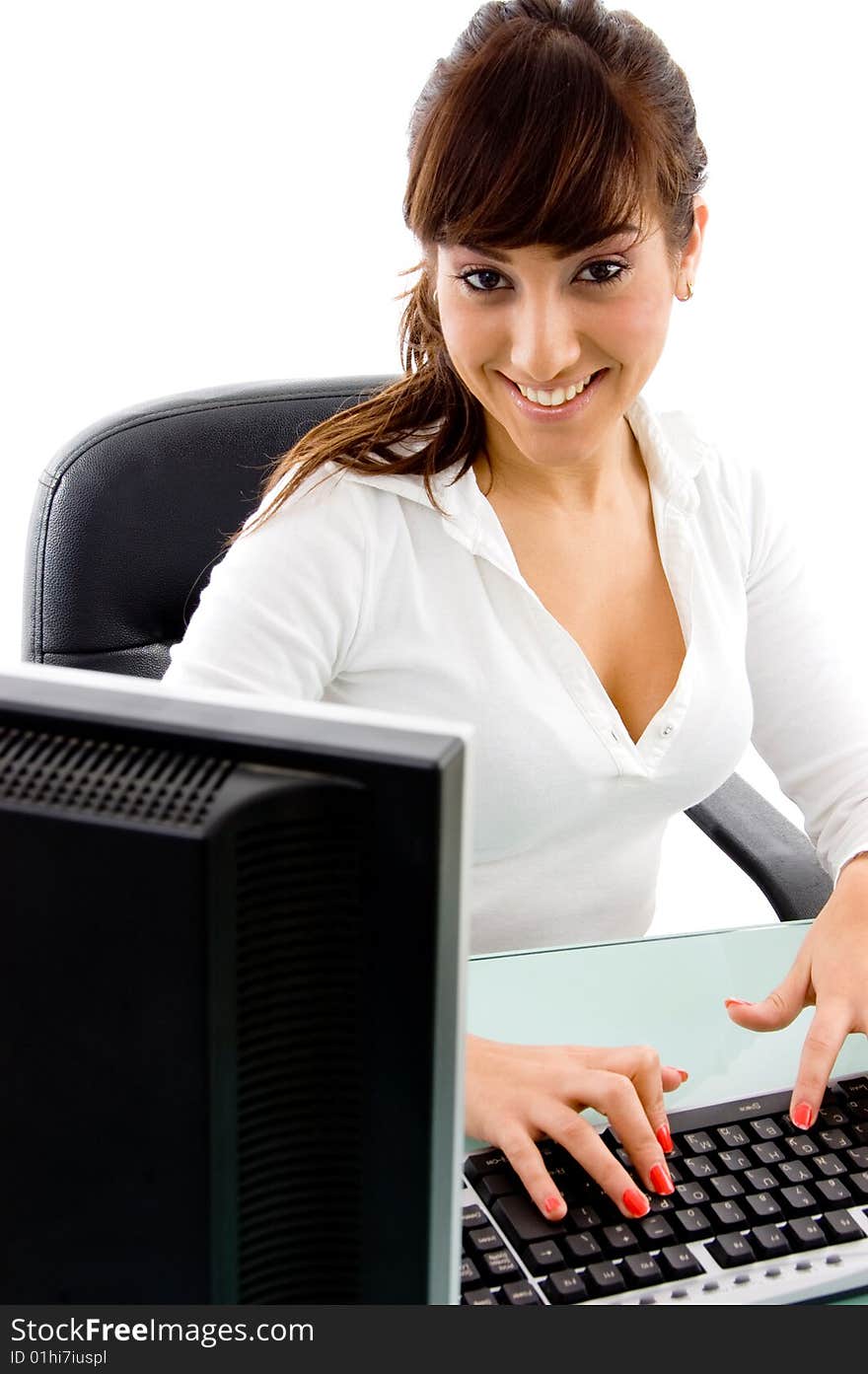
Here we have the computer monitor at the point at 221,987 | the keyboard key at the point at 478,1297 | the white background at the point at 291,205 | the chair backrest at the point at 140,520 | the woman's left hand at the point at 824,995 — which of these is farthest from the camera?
the white background at the point at 291,205

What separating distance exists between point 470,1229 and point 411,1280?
0.23 metres

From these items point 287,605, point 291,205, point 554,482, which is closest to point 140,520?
point 287,605

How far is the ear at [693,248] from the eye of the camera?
1.22 metres

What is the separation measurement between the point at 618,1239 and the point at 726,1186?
0.26 feet

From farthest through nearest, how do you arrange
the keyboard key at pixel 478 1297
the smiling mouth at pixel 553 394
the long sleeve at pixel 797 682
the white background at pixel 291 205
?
the white background at pixel 291 205 → the long sleeve at pixel 797 682 → the smiling mouth at pixel 553 394 → the keyboard key at pixel 478 1297

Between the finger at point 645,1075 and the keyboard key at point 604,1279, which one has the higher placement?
the finger at point 645,1075

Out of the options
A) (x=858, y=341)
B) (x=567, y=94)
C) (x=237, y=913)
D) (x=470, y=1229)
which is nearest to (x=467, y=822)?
(x=237, y=913)

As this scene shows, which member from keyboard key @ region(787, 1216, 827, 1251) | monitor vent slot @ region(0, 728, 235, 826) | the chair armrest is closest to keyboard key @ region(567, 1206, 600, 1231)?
keyboard key @ region(787, 1216, 827, 1251)

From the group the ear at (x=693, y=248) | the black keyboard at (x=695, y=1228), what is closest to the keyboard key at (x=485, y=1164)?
the black keyboard at (x=695, y=1228)

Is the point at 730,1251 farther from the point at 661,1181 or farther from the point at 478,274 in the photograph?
the point at 478,274

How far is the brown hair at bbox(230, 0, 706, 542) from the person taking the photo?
1.03m

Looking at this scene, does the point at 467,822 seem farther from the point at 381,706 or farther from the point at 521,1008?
the point at 381,706

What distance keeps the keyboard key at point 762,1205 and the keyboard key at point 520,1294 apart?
14cm

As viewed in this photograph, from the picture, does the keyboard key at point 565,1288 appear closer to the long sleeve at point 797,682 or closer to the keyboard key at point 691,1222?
the keyboard key at point 691,1222
